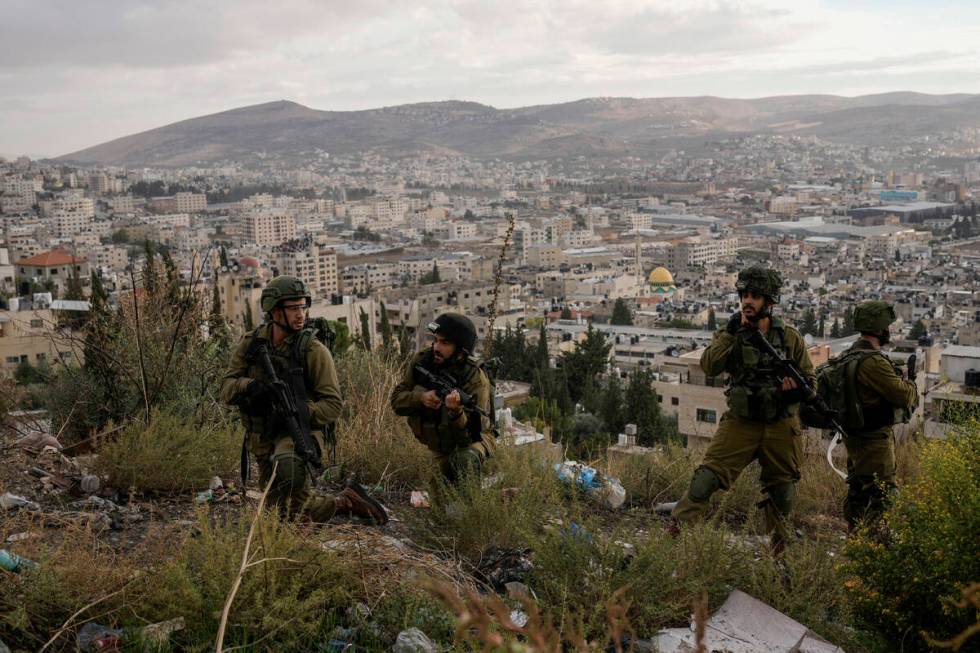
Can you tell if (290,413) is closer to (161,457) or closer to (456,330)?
(456,330)

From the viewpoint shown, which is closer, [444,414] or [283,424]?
[283,424]

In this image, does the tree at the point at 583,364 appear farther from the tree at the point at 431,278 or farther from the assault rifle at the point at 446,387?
the tree at the point at 431,278

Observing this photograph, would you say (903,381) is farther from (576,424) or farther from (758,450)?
(576,424)

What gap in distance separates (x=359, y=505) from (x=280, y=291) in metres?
0.86

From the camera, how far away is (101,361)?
495 centimetres

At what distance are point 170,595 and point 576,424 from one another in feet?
51.7

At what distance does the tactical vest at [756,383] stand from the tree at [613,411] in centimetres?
1604

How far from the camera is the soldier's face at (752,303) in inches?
130

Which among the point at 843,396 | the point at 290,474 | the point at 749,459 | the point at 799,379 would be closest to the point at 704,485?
the point at 749,459

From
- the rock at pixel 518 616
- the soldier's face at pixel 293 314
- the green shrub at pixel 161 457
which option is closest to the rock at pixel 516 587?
the rock at pixel 518 616

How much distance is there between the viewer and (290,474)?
317 centimetres

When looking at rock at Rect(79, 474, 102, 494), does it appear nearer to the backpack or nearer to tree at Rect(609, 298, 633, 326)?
the backpack

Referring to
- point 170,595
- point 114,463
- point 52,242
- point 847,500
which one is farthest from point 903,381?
point 52,242

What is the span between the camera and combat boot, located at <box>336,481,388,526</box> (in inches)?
141
